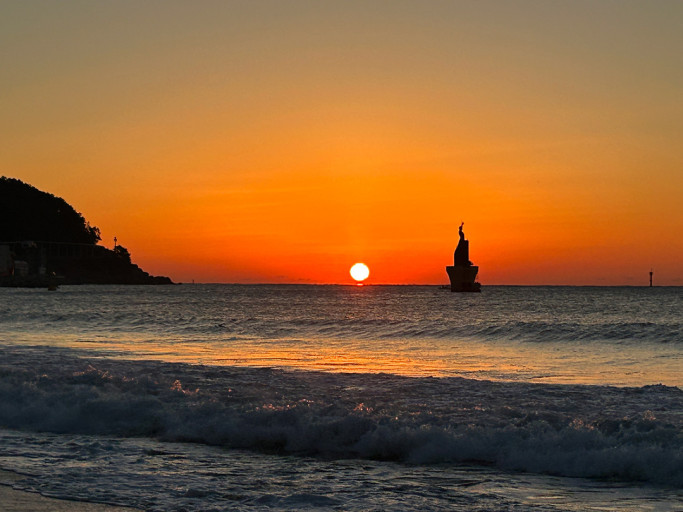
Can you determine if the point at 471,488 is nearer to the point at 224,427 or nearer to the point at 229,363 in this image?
the point at 224,427

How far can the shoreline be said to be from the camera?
28.3 ft

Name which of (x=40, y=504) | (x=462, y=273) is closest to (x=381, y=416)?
(x=40, y=504)

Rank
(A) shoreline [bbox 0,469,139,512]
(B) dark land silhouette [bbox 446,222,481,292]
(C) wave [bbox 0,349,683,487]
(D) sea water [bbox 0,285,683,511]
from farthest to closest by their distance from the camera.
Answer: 1. (B) dark land silhouette [bbox 446,222,481,292]
2. (C) wave [bbox 0,349,683,487]
3. (D) sea water [bbox 0,285,683,511]
4. (A) shoreline [bbox 0,469,139,512]

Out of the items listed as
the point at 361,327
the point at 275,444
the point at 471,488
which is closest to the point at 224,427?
the point at 275,444

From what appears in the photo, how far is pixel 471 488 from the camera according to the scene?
9.63 m

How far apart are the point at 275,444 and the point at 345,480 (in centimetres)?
259

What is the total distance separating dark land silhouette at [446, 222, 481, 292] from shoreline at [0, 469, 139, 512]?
148 metres

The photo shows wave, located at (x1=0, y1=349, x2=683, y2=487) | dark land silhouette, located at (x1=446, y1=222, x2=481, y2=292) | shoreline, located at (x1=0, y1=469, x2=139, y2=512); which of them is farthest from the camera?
dark land silhouette, located at (x1=446, y1=222, x2=481, y2=292)

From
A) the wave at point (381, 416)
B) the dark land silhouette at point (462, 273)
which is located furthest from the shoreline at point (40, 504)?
the dark land silhouette at point (462, 273)

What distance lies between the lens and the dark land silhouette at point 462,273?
513 feet

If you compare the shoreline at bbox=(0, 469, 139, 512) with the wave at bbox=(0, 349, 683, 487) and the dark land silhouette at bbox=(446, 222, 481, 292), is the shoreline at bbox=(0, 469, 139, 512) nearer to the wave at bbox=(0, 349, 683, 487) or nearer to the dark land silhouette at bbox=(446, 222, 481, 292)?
the wave at bbox=(0, 349, 683, 487)

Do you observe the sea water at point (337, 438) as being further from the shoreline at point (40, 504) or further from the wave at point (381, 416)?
the shoreline at point (40, 504)

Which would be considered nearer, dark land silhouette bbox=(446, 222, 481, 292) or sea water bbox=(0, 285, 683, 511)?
sea water bbox=(0, 285, 683, 511)


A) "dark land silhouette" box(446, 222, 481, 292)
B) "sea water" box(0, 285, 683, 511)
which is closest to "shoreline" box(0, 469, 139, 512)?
"sea water" box(0, 285, 683, 511)
